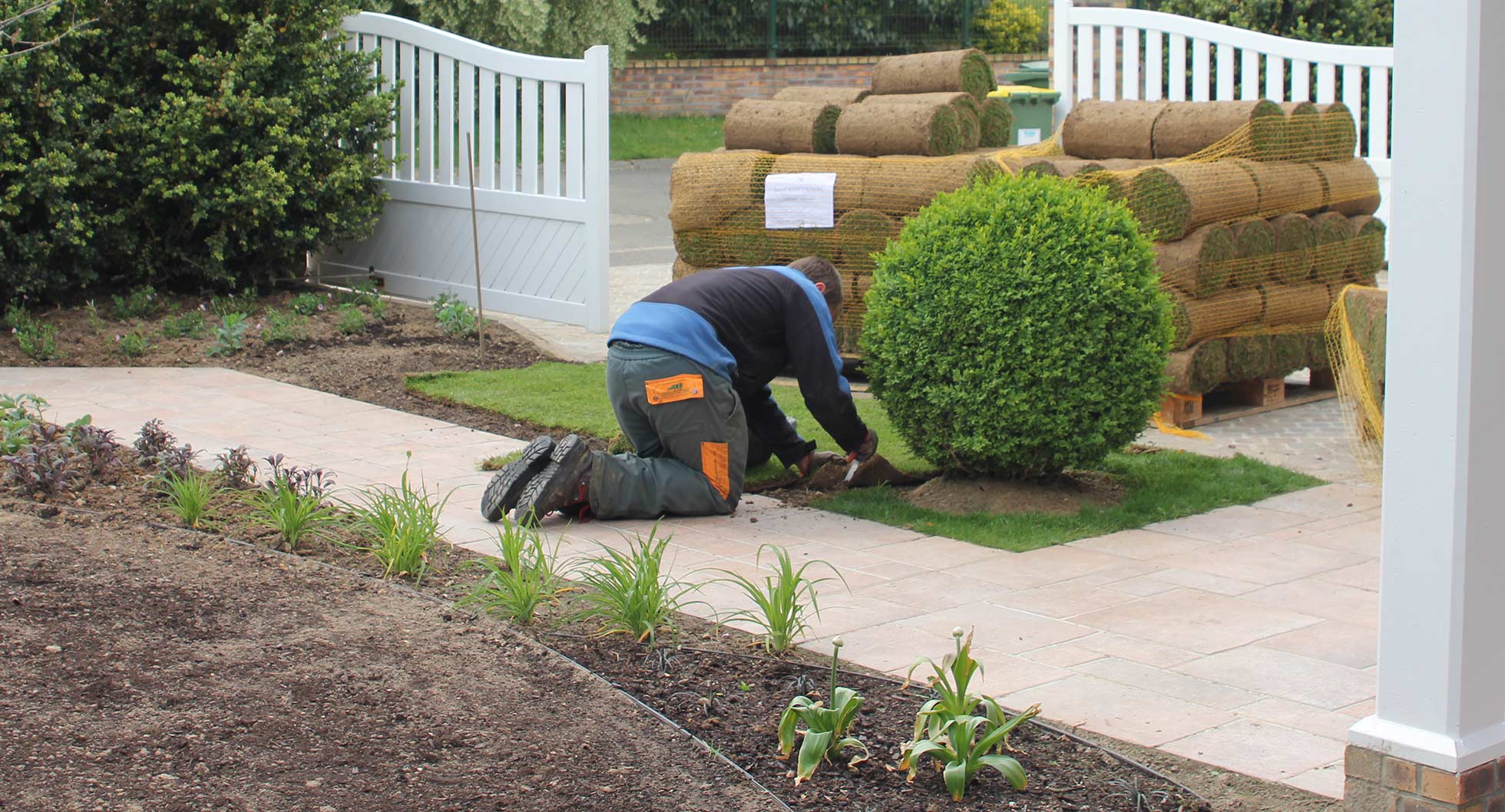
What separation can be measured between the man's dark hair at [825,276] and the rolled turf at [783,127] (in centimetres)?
342

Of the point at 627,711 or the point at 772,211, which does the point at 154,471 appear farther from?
the point at 772,211

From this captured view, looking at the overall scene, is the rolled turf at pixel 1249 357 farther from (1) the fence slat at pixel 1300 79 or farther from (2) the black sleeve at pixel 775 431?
(1) the fence slat at pixel 1300 79

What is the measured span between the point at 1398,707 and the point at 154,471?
528cm

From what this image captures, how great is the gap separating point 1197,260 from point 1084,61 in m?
5.53

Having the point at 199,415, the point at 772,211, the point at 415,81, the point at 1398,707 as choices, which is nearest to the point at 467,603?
the point at 1398,707

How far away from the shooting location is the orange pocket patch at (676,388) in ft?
21.1

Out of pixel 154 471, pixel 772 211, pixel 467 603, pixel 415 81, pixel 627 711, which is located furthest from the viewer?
pixel 415 81

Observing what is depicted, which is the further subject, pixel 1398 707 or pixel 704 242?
pixel 704 242

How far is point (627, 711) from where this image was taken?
411 cm

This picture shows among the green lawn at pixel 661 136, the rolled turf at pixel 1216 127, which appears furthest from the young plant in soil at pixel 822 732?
the green lawn at pixel 661 136

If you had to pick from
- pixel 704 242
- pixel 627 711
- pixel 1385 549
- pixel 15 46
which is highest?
pixel 15 46

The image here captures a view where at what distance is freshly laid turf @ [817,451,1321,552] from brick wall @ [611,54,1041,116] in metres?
20.7

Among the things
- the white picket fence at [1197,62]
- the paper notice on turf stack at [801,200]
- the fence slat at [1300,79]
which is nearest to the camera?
the paper notice on turf stack at [801,200]

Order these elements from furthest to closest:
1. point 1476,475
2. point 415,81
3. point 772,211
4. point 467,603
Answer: point 415,81, point 772,211, point 467,603, point 1476,475
